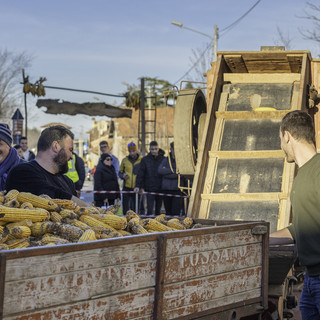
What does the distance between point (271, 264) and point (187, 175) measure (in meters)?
4.02

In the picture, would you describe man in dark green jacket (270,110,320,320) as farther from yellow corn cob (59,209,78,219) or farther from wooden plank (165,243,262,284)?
yellow corn cob (59,209,78,219)

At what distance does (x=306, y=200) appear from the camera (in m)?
4.30

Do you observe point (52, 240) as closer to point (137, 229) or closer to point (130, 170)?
point (137, 229)

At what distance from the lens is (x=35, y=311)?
9.86ft

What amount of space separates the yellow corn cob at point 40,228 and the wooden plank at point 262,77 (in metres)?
5.97

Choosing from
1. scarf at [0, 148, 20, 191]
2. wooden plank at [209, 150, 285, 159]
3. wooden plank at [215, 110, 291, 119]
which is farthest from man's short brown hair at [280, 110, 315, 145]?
wooden plank at [215, 110, 291, 119]

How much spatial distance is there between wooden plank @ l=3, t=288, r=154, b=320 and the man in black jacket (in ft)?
38.3

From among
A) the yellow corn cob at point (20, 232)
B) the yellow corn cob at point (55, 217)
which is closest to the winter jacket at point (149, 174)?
the yellow corn cob at point (55, 217)

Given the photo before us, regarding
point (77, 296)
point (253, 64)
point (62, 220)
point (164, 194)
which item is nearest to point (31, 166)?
point (62, 220)

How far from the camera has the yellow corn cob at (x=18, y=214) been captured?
414 cm

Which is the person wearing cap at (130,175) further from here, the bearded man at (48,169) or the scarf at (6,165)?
the bearded man at (48,169)

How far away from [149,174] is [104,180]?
4.04ft

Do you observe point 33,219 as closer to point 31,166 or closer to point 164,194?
point 31,166

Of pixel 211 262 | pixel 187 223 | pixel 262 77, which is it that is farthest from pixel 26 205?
pixel 262 77
